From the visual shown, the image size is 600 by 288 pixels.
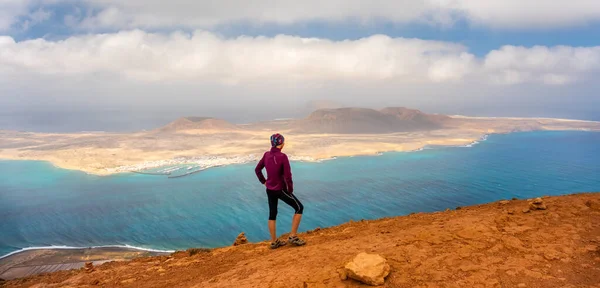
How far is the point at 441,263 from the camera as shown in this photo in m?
3.87

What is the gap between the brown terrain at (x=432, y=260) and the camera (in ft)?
11.8

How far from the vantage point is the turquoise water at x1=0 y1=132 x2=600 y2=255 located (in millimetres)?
21109

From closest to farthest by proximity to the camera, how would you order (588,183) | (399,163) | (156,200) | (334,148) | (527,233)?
1. (527,233)
2. (156,200)
3. (588,183)
4. (399,163)
5. (334,148)

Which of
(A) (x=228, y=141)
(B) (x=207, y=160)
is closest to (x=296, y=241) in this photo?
(B) (x=207, y=160)

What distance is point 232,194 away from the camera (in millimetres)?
29734

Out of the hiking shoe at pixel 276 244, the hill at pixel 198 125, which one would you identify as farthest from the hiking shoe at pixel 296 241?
the hill at pixel 198 125

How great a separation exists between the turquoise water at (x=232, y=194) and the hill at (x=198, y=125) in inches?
1169

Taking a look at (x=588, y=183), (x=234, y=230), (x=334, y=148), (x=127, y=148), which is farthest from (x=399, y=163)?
(x=127, y=148)

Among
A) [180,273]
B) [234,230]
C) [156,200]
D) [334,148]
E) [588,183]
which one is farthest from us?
[334,148]

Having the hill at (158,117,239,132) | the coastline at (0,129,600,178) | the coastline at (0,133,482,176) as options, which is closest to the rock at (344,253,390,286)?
the coastline at (0,129,600,178)

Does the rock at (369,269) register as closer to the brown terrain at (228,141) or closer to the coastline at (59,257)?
the coastline at (59,257)

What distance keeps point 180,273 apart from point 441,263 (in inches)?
144

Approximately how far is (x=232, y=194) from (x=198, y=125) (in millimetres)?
48008

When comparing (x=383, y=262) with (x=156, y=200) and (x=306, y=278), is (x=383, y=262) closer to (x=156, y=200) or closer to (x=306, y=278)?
(x=306, y=278)
